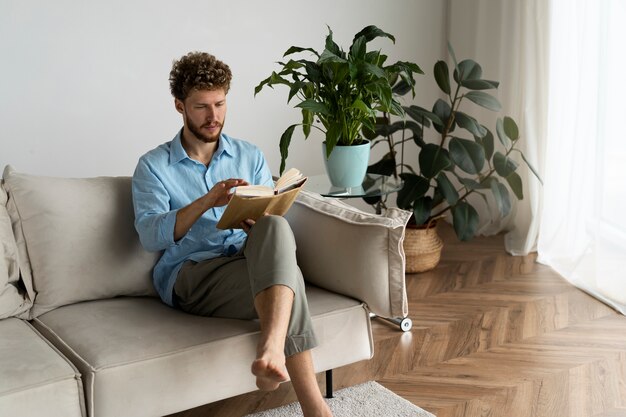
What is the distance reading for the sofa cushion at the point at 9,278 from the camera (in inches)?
102

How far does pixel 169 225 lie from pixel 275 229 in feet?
1.09

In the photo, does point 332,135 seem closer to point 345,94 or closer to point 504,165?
point 345,94

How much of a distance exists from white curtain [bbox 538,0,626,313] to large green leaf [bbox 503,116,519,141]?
15 centimetres

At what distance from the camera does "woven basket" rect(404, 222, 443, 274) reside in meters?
3.95

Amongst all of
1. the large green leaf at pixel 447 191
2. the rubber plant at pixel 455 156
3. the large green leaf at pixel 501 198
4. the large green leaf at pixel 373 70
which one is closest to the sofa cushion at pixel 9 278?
the large green leaf at pixel 373 70

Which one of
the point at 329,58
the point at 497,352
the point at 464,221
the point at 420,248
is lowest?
the point at 497,352

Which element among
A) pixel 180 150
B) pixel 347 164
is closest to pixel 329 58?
pixel 347 164

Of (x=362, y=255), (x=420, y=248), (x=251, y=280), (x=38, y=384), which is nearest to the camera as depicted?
(x=38, y=384)

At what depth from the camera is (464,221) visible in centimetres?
387

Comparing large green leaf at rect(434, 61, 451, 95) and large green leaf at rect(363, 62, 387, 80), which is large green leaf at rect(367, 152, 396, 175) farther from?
large green leaf at rect(363, 62, 387, 80)

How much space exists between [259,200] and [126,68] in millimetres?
1466

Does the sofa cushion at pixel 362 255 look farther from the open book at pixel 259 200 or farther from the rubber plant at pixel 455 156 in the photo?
the rubber plant at pixel 455 156

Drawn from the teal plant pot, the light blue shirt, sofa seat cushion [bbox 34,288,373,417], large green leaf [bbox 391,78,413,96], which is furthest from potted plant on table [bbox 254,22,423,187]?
sofa seat cushion [bbox 34,288,373,417]

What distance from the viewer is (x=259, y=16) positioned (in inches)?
156
